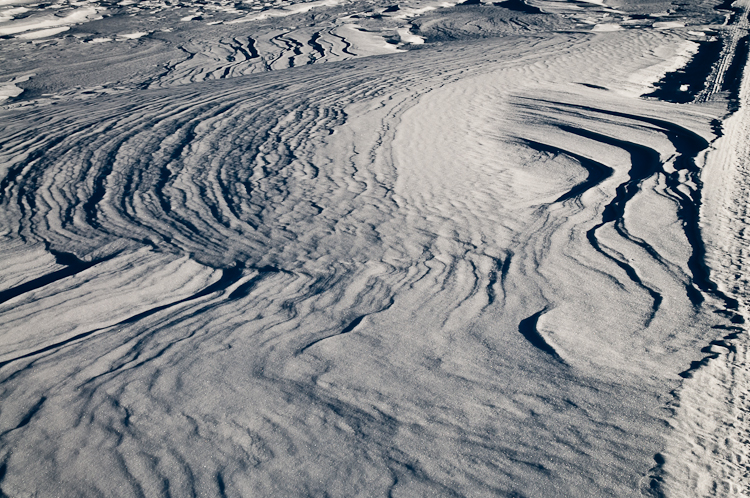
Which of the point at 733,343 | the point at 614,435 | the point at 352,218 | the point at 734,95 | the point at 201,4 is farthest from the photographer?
the point at 201,4

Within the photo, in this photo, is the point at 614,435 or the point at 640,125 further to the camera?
the point at 640,125

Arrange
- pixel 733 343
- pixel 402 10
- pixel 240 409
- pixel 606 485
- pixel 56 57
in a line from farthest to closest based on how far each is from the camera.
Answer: pixel 402 10 → pixel 56 57 → pixel 733 343 → pixel 240 409 → pixel 606 485

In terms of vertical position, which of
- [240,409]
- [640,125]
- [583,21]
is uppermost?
[583,21]

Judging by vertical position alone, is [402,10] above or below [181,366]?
above

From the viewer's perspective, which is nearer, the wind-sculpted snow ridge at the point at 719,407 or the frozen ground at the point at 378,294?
the wind-sculpted snow ridge at the point at 719,407

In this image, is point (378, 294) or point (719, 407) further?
point (378, 294)

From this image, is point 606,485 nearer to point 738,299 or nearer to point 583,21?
point 738,299

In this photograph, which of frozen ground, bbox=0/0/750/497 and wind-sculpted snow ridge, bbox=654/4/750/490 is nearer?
wind-sculpted snow ridge, bbox=654/4/750/490

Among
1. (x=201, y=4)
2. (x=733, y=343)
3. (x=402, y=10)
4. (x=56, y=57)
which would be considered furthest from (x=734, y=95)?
(x=201, y=4)
